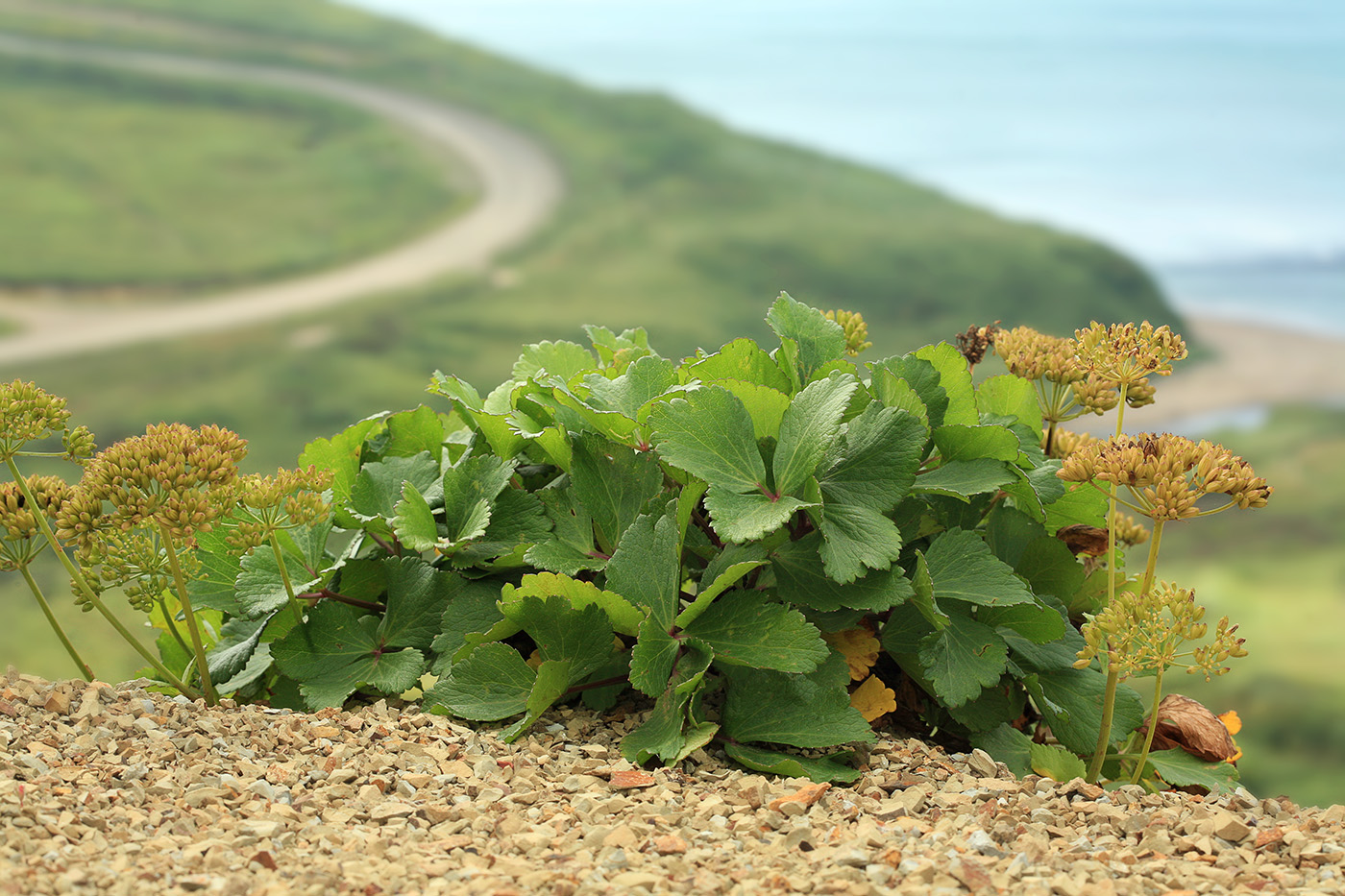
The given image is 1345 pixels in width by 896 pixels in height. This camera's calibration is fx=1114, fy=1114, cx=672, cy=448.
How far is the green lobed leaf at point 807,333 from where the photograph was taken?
2.87 m

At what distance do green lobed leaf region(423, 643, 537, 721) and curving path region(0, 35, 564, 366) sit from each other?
56.0ft

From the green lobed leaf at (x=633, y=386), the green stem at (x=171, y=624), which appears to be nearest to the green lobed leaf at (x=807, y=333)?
the green lobed leaf at (x=633, y=386)

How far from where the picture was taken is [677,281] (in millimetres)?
21484

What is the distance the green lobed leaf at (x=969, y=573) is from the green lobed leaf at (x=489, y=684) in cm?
96

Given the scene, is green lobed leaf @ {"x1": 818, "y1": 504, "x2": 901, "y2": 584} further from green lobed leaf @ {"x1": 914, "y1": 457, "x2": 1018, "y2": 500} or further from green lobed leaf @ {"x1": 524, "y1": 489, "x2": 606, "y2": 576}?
green lobed leaf @ {"x1": 524, "y1": 489, "x2": 606, "y2": 576}

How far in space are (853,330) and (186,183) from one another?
23.6 meters

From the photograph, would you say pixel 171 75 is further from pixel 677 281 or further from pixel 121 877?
pixel 121 877

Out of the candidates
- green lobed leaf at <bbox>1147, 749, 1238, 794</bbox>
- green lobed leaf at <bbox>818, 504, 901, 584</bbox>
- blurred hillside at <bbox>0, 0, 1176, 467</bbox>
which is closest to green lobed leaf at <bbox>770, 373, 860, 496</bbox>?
green lobed leaf at <bbox>818, 504, 901, 584</bbox>

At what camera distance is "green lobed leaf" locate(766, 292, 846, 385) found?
287 cm

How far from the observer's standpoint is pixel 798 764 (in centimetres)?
239

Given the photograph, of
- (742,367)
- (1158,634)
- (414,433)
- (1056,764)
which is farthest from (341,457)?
(1158,634)

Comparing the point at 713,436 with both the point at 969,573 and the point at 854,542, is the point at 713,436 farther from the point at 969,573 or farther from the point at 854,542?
the point at 969,573

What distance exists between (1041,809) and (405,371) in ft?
51.5

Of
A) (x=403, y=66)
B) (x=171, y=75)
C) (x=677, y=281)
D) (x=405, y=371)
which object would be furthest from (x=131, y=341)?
(x=403, y=66)
